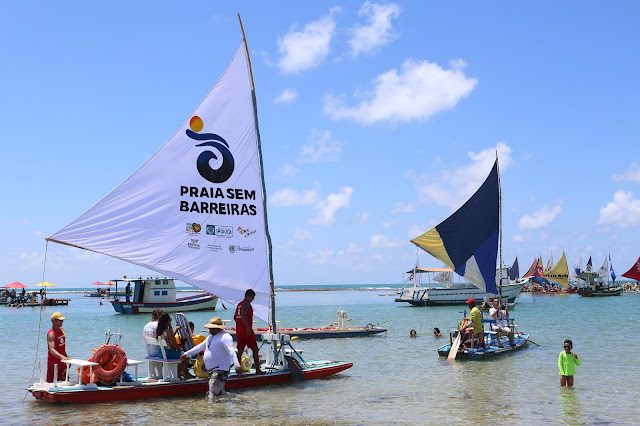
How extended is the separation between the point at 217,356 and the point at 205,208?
3.43 metres

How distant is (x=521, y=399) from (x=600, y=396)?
218 cm

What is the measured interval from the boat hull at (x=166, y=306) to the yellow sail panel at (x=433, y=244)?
37.7m

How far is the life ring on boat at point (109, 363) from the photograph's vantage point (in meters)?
12.7

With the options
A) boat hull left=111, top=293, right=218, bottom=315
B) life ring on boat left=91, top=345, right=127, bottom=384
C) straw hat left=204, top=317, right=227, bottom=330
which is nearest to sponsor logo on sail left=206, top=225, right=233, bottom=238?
straw hat left=204, top=317, right=227, bottom=330

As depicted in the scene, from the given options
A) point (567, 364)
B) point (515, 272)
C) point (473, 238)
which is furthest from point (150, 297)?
point (515, 272)

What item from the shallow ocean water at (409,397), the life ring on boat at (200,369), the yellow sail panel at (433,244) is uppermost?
the yellow sail panel at (433,244)

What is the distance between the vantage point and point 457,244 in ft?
79.6

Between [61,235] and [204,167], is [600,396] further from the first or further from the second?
[61,235]

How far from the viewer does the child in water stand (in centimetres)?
1517

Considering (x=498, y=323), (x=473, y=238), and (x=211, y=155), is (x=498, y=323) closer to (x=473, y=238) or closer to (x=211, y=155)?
(x=473, y=238)

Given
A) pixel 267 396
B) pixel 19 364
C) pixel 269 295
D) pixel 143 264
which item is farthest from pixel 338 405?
pixel 19 364

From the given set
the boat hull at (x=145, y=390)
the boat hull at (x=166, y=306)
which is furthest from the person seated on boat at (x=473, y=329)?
the boat hull at (x=166, y=306)

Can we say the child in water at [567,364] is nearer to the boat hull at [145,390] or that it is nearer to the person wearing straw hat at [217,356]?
the boat hull at [145,390]

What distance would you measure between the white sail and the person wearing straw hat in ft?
2.66
